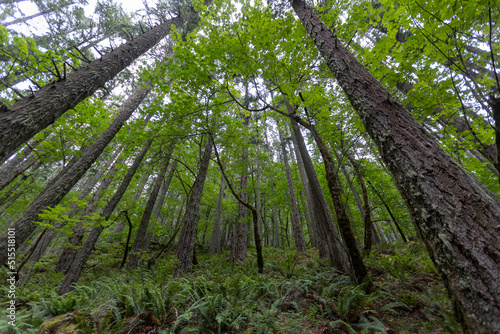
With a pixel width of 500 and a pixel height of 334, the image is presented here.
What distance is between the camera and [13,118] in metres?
2.54

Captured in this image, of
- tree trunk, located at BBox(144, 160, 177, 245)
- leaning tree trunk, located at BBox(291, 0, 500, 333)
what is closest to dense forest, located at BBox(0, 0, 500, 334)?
leaning tree trunk, located at BBox(291, 0, 500, 333)

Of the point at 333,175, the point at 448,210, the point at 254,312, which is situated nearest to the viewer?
the point at 448,210

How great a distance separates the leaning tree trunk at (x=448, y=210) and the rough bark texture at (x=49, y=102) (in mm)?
4739

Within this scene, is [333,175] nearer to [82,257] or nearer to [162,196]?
[82,257]

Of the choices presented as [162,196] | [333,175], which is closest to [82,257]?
[162,196]

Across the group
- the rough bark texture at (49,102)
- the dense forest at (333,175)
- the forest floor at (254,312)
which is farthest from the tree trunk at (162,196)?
the forest floor at (254,312)

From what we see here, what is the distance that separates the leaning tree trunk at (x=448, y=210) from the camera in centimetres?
123

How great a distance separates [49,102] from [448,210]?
5.34 metres

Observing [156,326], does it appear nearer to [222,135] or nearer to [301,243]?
[222,135]

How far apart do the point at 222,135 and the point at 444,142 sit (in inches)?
216

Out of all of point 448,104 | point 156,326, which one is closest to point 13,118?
point 156,326

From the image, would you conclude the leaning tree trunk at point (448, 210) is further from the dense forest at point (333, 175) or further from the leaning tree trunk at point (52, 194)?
the leaning tree trunk at point (52, 194)

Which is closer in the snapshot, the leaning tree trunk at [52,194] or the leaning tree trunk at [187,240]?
the leaning tree trunk at [52,194]

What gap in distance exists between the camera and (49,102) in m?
2.99
